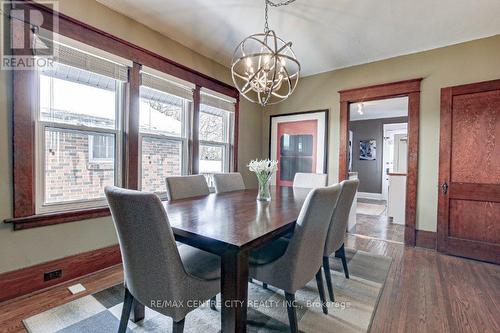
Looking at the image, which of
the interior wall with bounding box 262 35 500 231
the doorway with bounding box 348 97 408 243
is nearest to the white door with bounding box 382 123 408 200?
the doorway with bounding box 348 97 408 243

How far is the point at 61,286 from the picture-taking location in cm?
211

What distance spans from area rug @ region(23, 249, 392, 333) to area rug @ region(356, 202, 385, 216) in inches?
140

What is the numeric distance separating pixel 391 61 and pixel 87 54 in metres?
3.78

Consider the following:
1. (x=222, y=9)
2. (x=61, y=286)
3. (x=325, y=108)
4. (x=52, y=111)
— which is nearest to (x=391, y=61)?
(x=325, y=108)

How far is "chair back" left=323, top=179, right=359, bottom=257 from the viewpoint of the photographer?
6.25 feet

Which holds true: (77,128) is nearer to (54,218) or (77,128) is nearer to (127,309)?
(54,218)

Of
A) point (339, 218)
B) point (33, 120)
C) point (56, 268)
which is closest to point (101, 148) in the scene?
point (33, 120)

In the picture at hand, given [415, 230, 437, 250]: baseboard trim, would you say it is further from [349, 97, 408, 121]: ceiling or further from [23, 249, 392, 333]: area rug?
[349, 97, 408, 121]: ceiling

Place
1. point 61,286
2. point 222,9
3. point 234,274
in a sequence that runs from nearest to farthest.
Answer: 1. point 234,274
2. point 61,286
3. point 222,9

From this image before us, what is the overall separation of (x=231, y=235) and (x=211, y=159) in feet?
8.92

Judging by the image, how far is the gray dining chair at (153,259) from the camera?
1.07m

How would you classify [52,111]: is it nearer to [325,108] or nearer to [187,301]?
[187,301]

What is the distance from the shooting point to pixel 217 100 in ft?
12.2

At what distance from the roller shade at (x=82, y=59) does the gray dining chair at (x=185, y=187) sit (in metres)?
1.26
